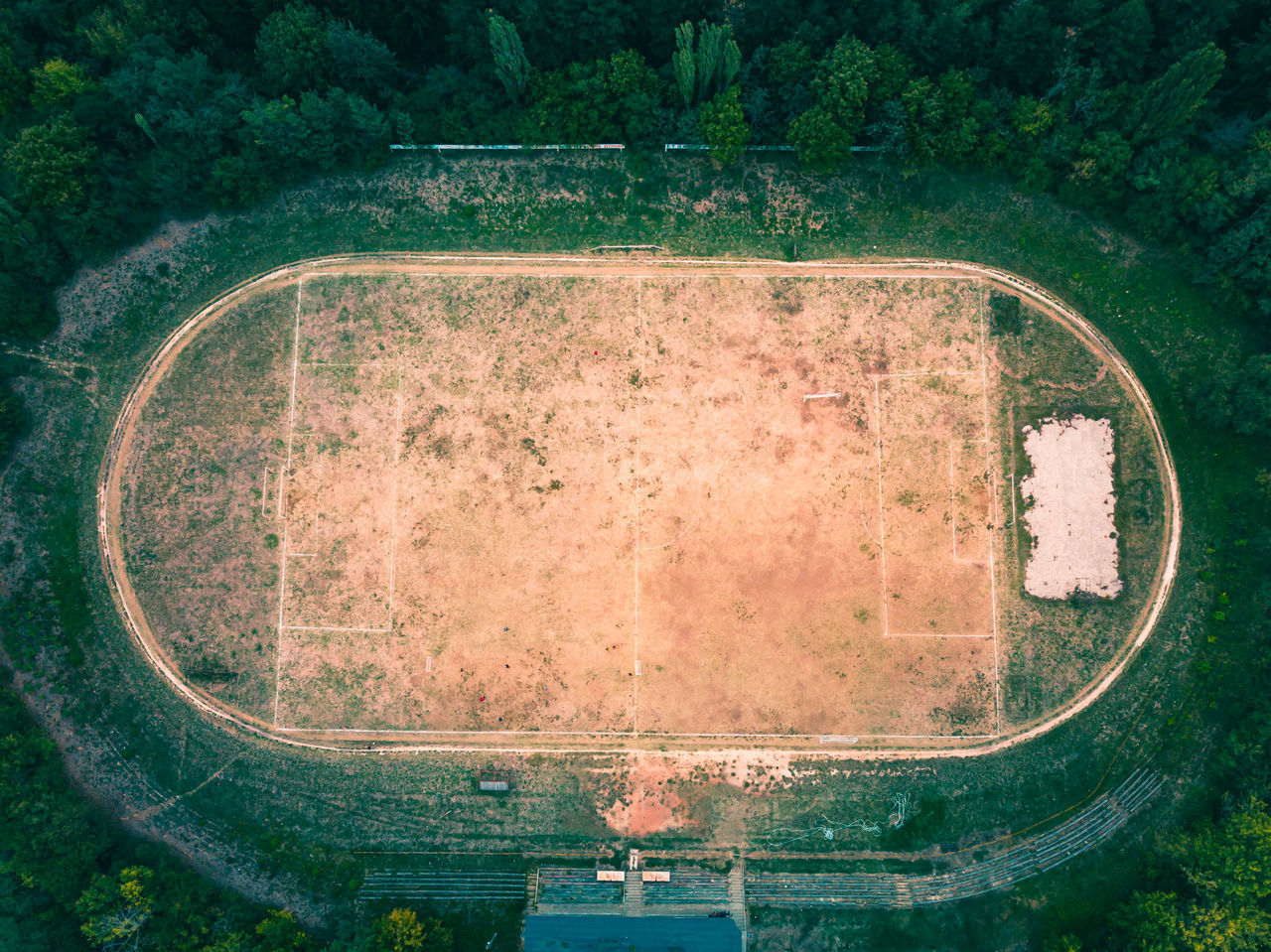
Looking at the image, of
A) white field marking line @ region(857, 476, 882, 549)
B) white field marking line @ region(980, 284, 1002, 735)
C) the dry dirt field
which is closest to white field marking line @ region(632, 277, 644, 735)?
the dry dirt field

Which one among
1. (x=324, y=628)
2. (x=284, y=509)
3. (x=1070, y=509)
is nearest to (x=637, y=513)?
(x=324, y=628)

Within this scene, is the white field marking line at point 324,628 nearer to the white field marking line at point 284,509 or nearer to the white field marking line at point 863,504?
the white field marking line at point 284,509

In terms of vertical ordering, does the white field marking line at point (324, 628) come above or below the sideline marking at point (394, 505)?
below

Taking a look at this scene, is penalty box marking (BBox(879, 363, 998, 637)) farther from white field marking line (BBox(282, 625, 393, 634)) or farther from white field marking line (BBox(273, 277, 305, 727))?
white field marking line (BBox(273, 277, 305, 727))

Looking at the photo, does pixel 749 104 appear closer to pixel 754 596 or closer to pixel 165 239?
pixel 754 596

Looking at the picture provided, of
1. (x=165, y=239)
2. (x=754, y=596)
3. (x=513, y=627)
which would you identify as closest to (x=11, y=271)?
(x=165, y=239)

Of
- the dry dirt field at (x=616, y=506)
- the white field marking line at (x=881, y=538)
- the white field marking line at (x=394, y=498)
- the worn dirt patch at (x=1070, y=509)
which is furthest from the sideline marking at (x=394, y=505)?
the worn dirt patch at (x=1070, y=509)
